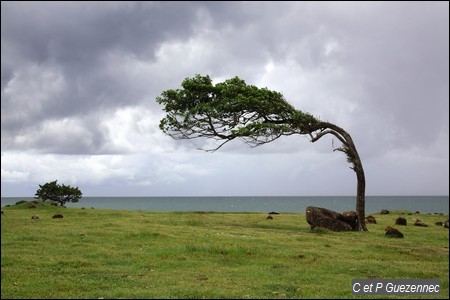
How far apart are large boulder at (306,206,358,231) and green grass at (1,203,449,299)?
17.8ft

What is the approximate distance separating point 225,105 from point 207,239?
1448 centimetres

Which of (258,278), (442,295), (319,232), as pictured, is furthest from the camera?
(319,232)

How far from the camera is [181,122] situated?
1561 inches

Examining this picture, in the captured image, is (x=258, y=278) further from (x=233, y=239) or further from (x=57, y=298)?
(x=233, y=239)

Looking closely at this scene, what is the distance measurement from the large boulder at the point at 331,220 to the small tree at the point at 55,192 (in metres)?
55.2

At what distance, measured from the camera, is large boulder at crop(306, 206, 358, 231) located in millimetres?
36219

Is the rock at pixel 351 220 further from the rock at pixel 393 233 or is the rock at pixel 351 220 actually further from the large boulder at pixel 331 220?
the rock at pixel 393 233

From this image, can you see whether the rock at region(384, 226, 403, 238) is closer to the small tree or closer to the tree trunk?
the tree trunk

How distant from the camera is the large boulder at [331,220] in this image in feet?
119

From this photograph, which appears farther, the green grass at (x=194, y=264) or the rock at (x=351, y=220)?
the rock at (x=351, y=220)

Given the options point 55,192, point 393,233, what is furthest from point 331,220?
point 55,192

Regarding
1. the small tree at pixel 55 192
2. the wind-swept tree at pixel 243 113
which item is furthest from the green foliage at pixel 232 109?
the small tree at pixel 55 192

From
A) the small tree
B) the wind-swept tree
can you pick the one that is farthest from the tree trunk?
the small tree

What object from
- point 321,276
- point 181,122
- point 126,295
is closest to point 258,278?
point 321,276
